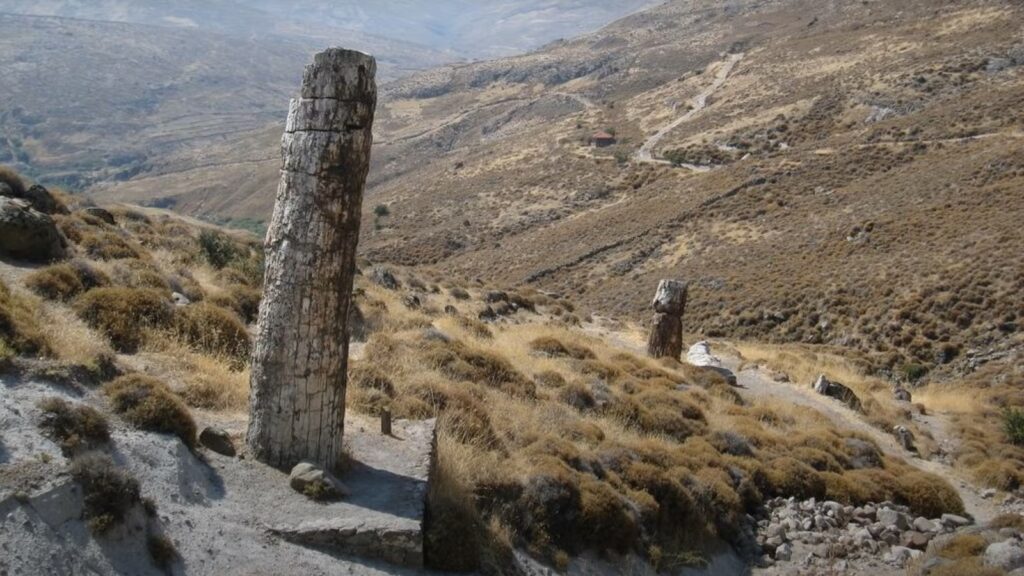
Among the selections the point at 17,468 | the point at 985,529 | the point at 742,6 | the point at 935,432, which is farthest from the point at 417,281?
the point at 742,6

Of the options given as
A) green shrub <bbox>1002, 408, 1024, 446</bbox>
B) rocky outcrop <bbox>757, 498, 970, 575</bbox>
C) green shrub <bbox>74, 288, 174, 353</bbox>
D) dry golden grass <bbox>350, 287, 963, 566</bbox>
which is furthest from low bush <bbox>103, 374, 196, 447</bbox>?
green shrub <bbox>1002, 408, 1024, 446</bbox>

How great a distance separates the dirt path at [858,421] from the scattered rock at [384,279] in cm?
806

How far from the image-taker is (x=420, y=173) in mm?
106875

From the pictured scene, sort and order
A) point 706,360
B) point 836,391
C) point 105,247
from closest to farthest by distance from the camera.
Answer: point 105,247, point 836,391, point 706,360

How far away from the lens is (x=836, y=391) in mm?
21125

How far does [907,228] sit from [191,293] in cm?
3466

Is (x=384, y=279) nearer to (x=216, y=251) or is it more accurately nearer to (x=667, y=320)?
(x=216, y=251)

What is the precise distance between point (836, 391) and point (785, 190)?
1368 inches

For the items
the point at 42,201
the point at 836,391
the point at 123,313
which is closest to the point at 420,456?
the point at 123,313

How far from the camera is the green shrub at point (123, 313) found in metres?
10.1

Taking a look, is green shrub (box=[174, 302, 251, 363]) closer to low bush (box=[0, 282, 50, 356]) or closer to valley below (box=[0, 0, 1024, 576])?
valley below (box=[0, 0, 1024, 576])

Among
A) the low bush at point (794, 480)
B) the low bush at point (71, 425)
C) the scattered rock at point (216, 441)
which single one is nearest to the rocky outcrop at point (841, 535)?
the low bush at point (794, 480)

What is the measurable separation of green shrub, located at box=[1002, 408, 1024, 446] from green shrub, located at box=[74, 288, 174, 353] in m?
18.5

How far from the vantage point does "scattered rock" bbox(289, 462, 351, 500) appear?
736 cm
